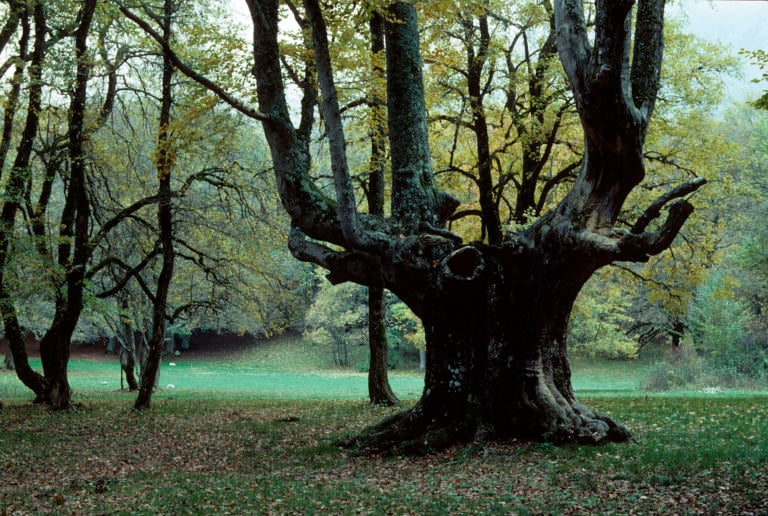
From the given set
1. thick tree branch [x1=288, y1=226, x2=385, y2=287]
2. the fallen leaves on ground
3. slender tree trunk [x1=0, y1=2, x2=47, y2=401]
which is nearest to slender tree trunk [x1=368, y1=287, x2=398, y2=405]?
the fallen leaves on ground

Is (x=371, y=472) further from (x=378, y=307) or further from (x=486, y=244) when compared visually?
(x=378, y=307)

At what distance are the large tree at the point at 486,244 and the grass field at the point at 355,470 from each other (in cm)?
65

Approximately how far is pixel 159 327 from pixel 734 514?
43.8 ft

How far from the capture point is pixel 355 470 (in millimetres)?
8016

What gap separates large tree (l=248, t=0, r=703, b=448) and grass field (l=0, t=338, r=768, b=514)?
2.14ft

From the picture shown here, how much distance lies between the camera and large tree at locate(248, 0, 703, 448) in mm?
7578

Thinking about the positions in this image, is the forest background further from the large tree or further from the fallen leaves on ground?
the fallen leaves on ground

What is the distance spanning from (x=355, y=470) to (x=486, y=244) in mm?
3489

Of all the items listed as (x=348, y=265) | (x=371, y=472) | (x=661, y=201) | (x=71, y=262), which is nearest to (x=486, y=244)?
(x=348, y=265)

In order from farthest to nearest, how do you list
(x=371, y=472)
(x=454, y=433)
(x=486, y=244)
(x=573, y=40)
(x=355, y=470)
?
(x=486, y=244) < (x=454, y=433) < (x=355, y=470) < (x=371, y=472) < (x=573, y=40)

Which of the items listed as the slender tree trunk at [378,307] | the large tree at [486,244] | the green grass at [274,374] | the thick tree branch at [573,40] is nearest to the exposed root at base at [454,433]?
the large tree at [486,244]

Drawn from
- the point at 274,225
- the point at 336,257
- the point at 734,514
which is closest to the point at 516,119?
the point at 274,225

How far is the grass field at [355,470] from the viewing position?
19.7 feet

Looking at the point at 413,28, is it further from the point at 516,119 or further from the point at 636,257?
the point at 516,119
